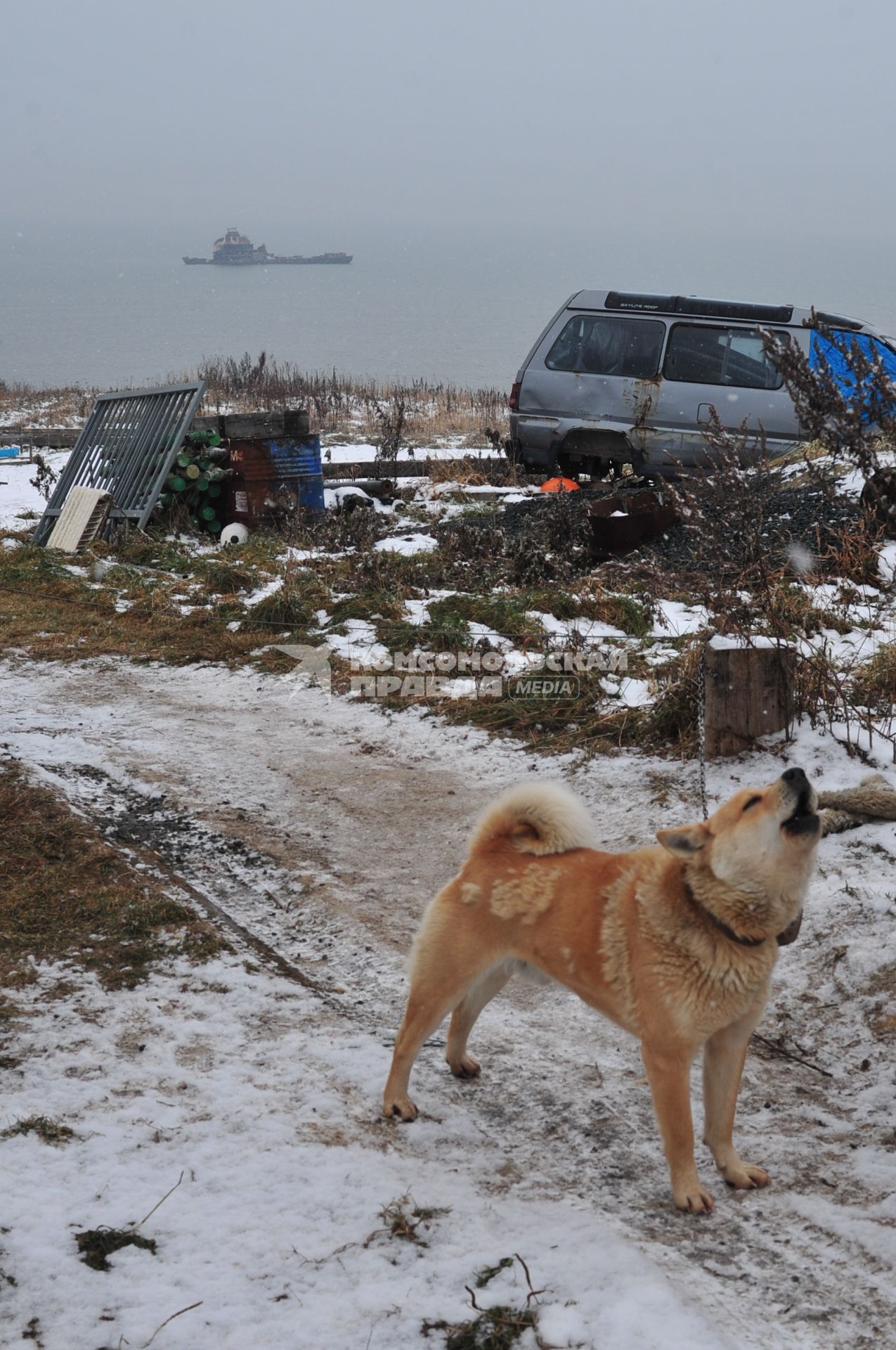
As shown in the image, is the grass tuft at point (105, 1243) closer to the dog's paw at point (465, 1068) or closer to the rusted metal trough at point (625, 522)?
the dog's paw at point (465, 1068)

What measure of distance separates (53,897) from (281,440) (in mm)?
8215

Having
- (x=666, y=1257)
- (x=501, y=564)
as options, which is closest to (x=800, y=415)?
Answer: (x=666, y=1257)

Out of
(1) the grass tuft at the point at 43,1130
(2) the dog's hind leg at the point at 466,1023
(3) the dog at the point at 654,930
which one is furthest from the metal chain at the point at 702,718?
(1) the grass tuft at the point at 43,1130

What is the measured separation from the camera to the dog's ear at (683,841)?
3.00 metres

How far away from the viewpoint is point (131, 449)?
1290 centimetres

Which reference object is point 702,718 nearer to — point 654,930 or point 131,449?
point 654,930

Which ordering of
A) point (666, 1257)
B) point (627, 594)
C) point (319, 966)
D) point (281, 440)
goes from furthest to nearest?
point (281, 440) < point (627, 594) < point (319, 966) < point (666, 1257)

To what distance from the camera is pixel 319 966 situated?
4.40m

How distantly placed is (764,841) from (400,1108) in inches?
56.6

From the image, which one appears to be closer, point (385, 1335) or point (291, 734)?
point (385, 1335)

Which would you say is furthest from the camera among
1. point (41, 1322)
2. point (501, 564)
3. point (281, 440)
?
point (281, 440)

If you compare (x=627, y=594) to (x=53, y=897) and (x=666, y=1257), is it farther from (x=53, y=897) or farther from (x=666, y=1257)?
(x=666, y=1257)

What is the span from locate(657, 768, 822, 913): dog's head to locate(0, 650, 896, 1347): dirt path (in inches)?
35.4

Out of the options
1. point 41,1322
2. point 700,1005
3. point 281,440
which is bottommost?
point 41,1322
